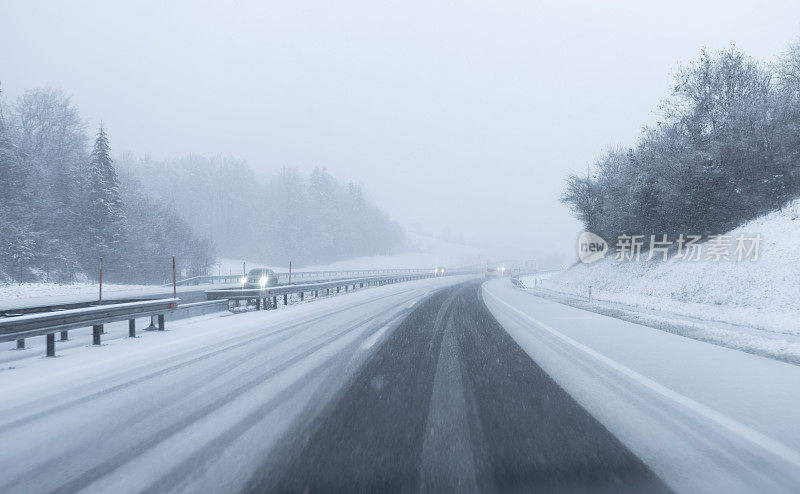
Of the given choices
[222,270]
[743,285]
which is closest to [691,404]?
[743,285]

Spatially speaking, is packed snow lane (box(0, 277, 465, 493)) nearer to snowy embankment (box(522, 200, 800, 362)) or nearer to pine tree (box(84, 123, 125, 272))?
snowy embankment (box(522, 200, 800, 362))

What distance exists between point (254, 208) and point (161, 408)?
80401mm

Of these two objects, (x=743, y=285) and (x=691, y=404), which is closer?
(x=691, y=404)

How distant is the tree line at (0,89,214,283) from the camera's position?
96.1 ft

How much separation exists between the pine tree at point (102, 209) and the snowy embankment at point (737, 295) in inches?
1320

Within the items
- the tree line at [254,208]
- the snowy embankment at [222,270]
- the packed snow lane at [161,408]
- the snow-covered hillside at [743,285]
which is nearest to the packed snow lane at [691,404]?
the packed snow lane at [161,408]

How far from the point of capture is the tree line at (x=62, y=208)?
29.3m

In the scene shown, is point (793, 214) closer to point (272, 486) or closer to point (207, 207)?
point (272, 486)

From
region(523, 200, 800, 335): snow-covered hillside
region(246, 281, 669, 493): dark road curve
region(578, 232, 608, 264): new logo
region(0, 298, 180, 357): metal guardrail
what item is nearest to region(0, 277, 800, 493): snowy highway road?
region(246, 281, 669, 493): dark road curve

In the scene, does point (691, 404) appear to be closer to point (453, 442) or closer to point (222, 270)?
point (453, 442)

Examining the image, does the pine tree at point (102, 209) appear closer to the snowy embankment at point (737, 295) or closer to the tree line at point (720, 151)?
the snowy embankment at point (737, 295)

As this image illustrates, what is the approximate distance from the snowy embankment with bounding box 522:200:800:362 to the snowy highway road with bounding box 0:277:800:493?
3.53 metres

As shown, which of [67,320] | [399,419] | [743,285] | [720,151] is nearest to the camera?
[399,419]

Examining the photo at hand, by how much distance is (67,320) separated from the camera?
8.15 metres
